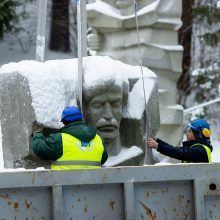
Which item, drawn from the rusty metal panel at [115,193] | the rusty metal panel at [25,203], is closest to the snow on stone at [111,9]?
the rusty metal panel at [115,193]

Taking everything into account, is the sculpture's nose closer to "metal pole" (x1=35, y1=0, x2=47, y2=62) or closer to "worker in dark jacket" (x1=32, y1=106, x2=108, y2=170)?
"worker in dark jacket" (x1=32, y1=106, x2=108, y2=170)

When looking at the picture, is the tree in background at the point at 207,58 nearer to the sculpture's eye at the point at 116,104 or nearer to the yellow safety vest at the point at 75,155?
the sculpture's eye at the point at 116,104

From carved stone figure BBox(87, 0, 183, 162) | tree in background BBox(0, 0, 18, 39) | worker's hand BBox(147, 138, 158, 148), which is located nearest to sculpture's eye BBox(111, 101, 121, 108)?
worker's hand BBox(147, 138, 158, 148)

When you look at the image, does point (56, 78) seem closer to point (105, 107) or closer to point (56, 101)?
point (56, 101)

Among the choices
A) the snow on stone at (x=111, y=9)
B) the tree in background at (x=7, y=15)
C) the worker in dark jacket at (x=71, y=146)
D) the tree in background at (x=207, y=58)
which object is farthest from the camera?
the tree in background at (x=7, y=15)

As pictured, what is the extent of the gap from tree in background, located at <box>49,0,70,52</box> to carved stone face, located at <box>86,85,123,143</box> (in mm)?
16902

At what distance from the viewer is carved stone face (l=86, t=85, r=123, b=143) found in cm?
736

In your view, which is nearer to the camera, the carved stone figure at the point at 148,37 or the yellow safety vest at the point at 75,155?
the yellow safety vest at the point at 75,155

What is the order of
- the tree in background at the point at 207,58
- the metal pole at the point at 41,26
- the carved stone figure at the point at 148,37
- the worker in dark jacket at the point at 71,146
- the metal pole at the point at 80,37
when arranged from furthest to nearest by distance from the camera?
1. the tree in background at the point at 207,58
2. the carved stone figure at the point at 148,37
3. the metal pole at the point at 41,26
4. the metal pole at the point at 80,37
5. the worker in dark jacket at the point at 71,146

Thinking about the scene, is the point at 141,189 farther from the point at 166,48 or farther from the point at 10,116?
the point at 166,48

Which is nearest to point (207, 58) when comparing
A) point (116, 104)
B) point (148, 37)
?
point (148, 37)

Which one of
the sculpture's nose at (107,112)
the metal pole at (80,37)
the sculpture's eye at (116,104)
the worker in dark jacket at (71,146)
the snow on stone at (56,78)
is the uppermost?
the metal pole at (80,37)

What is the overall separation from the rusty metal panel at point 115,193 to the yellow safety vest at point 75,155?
1.21m

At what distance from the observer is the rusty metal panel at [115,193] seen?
514 centimetres
